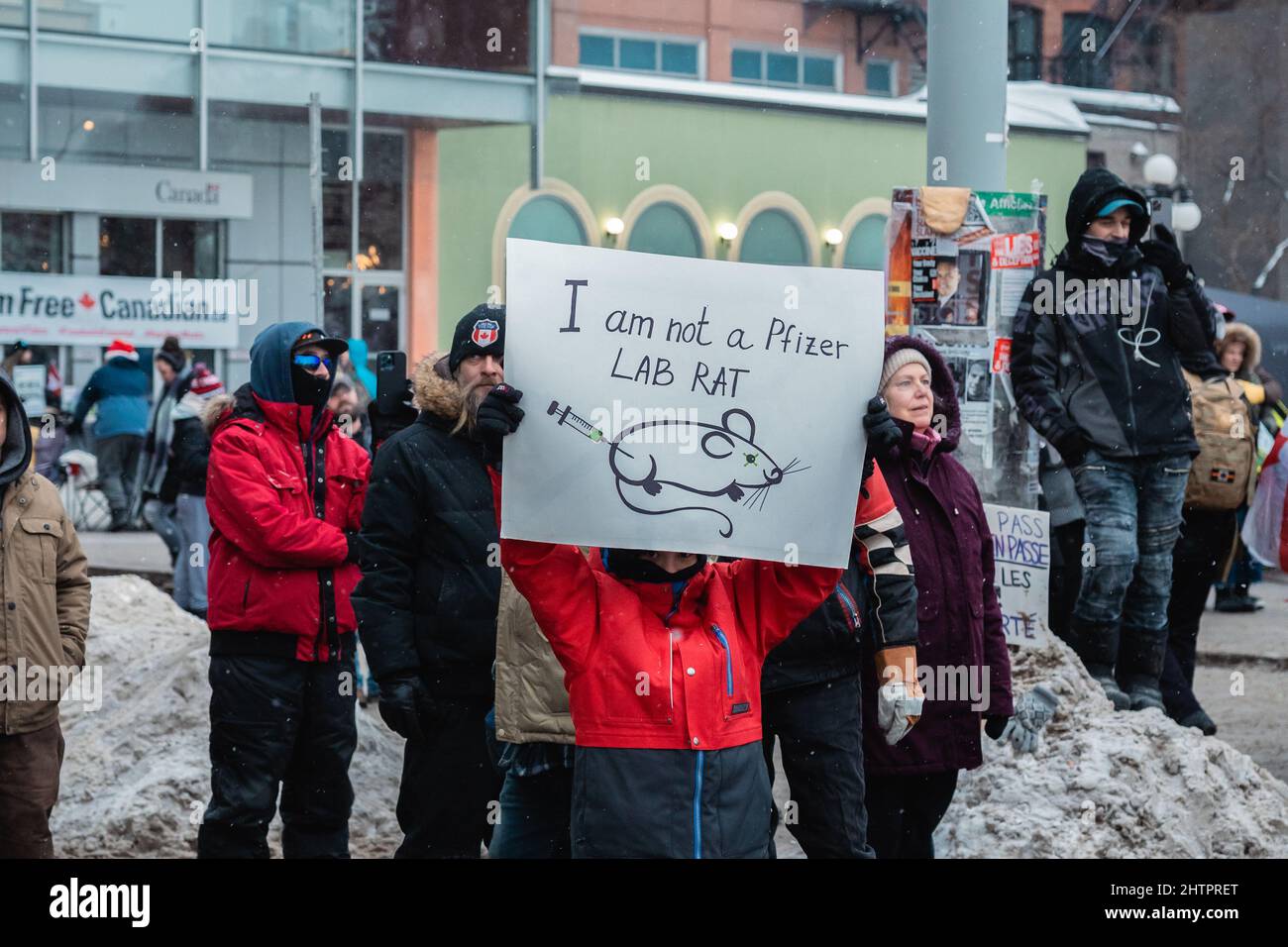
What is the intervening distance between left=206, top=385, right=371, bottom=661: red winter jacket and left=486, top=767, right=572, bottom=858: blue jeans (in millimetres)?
1143

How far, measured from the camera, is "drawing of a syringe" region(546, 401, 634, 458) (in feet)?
12.5

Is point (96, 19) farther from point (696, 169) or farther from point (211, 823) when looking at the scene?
point (211, 823)

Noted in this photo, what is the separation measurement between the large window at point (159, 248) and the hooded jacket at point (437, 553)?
16370 mm

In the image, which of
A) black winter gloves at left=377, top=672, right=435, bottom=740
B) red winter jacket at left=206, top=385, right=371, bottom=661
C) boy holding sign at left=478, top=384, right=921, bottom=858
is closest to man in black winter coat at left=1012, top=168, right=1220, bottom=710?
red winter jacket at left=206, top=385, right=371, bottom=661

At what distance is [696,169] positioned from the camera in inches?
920

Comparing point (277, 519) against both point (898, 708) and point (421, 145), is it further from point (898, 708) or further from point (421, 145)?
point (421, 145)

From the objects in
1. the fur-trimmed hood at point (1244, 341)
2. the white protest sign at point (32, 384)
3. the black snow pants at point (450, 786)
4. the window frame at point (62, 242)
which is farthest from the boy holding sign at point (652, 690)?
the window frame at point (62, 242)

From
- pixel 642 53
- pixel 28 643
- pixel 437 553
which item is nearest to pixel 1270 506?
pixel 437 553

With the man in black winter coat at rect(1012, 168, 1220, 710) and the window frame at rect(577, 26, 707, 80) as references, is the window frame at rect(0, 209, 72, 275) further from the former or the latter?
the man in black winter coat at rect(1012, 168, 1220, 710)

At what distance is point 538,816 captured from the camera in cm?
467

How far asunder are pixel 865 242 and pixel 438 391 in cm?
2013
